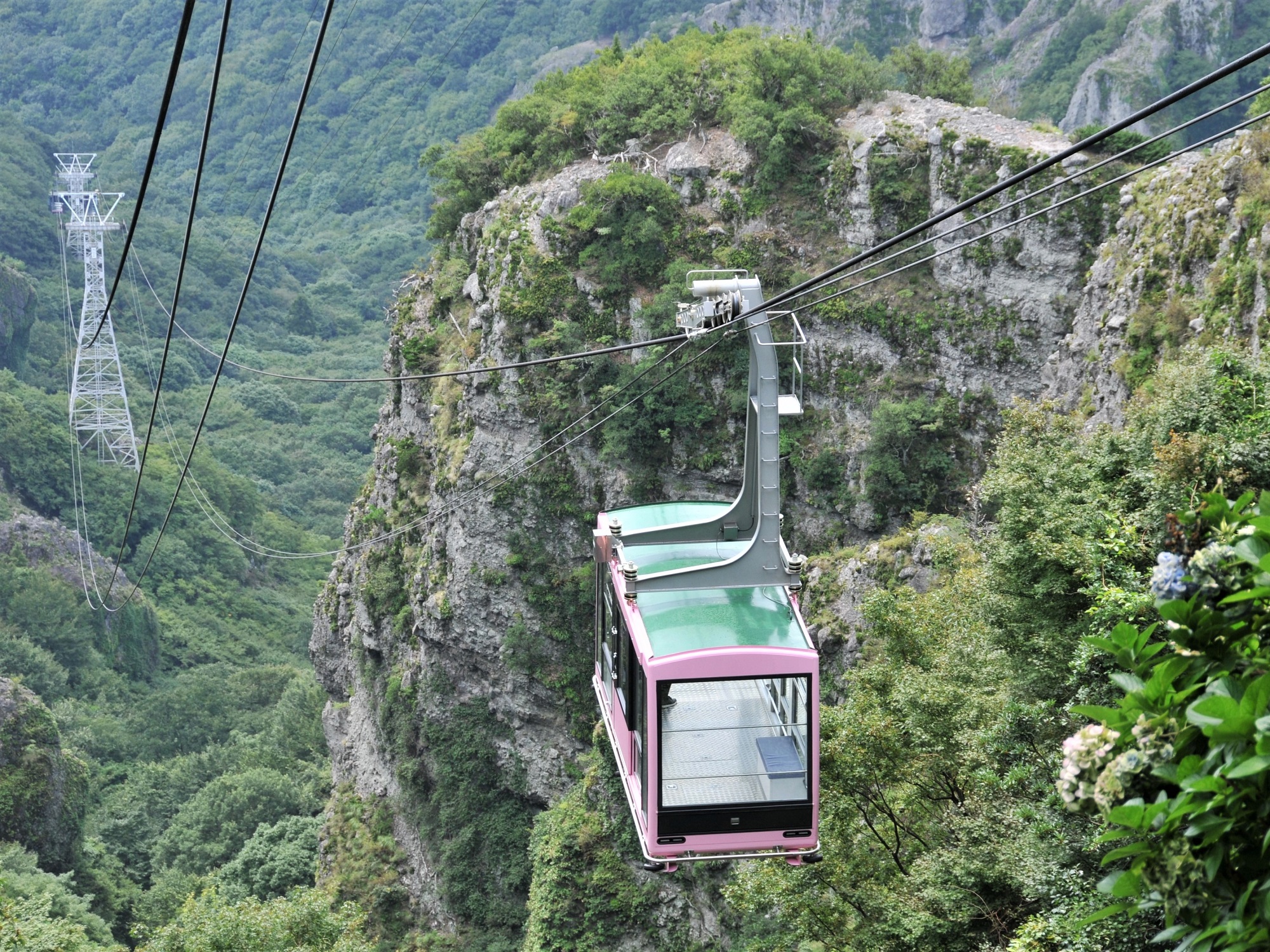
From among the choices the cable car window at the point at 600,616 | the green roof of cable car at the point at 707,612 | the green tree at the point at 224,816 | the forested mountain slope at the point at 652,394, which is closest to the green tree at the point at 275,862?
the green tree at the point at 224,816

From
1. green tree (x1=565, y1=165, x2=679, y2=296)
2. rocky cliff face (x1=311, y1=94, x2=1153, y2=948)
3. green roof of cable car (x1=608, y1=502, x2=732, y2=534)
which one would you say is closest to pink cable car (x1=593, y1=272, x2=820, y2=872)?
green roof of cable car (x1=608, y1=502, x2=732, y2=534)

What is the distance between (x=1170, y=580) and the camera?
12.6 ft

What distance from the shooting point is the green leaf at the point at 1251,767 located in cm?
334

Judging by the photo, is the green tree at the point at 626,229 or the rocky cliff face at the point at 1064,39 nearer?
the green tree at the point at 626,229

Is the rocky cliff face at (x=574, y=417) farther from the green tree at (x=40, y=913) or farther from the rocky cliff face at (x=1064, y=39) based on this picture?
the rocky cliff face at (x=1064, y=39)

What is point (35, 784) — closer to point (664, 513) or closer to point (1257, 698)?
point (664, 513)

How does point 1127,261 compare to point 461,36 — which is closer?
point 1127,261

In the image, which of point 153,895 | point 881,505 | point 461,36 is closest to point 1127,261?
point 881,505

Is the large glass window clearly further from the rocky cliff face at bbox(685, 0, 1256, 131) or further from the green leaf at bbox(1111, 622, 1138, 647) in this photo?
the rocky cliff face at bbox(685, 0, 1256, 131)

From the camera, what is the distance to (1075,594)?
12.5m

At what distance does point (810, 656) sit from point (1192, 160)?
18096 millimetres

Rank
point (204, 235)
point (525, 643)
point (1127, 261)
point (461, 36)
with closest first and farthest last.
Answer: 1. point (1127, 261)
2. point (525, 643)
3. point (204, 235)
4. point (461, 36)

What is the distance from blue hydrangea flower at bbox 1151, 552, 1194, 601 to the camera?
12.6 feet

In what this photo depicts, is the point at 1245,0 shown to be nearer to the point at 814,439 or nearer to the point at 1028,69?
the point at 1028,69
